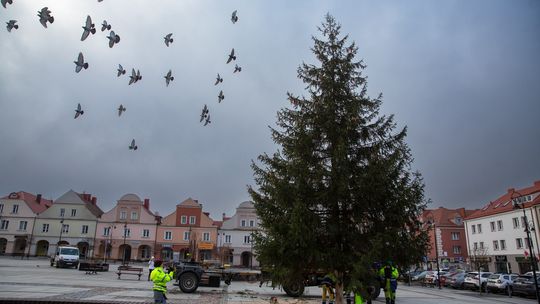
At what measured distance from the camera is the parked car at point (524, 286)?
86.4 ft

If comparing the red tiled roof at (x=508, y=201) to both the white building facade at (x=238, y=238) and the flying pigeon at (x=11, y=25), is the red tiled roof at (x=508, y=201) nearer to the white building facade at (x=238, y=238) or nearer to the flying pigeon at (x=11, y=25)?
the white building facade at (x=238, y=238)

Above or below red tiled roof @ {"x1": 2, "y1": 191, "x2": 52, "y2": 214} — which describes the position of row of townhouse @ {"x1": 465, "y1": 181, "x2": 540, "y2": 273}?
below

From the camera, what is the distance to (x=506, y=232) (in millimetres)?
50656

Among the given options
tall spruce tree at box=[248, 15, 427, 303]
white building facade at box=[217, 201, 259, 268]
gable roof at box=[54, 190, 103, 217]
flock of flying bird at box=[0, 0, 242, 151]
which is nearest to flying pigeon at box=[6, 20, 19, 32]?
flock of flying bird at box=[0, 0, 242, 151]

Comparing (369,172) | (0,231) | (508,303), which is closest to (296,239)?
(369,172)

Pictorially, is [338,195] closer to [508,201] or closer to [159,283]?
[159,283]

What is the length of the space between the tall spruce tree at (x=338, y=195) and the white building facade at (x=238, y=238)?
162ft

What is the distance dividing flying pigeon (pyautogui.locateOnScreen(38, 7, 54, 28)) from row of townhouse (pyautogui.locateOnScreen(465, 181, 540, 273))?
46.6 meters

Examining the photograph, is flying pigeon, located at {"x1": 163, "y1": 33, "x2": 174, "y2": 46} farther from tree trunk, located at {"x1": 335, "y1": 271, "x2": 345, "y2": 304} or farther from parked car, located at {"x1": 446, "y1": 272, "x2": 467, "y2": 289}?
parked car, located at {"x1": 446, "y1": 272, "x2": 467, "y2": 289}

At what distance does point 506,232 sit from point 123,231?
53509 mm

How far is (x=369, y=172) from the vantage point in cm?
1171

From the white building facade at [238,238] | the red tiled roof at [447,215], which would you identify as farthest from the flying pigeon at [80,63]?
the red tiled roof at [447,215]

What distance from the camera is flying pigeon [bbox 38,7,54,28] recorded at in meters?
11.2

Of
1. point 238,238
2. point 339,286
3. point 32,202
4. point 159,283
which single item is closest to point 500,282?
point 339,286
